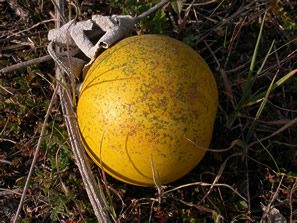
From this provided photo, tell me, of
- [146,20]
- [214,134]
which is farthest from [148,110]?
[146,20]

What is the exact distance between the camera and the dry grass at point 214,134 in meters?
2.80

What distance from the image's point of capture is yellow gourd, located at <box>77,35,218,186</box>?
2057 mm

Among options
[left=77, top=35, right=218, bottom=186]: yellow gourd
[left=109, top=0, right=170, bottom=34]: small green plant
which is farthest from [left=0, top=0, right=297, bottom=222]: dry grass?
[left=77, top=35, right=218, bottom=186]: yellow gourd

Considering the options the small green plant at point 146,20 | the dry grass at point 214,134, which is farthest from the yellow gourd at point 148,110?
the small green plant at point 146,20

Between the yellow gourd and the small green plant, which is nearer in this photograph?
the yellow gourd

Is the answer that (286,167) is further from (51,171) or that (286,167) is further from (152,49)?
(51,171)

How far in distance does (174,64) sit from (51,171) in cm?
174

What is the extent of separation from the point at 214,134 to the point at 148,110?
125cm

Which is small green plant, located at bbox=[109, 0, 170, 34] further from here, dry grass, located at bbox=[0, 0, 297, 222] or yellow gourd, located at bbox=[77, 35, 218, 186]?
yellow gourd, located at bbox=[77, 35, 218, 186]

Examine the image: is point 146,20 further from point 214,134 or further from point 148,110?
point 148,110

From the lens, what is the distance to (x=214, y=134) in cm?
306

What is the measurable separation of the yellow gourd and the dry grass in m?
0.54

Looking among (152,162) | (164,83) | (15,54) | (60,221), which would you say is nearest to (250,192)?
(152,162)

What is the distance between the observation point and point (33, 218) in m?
2.92
